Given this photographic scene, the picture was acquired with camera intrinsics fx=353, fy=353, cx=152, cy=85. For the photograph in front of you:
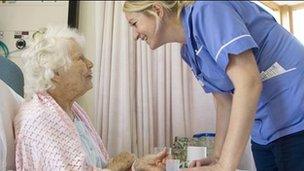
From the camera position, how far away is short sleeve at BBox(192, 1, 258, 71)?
25.1 inches

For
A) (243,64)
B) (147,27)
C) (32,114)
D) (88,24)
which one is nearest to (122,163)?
(32,114)

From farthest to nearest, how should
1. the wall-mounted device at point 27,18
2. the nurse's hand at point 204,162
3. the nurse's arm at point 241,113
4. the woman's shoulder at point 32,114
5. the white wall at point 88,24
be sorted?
the white wall at point 88,24 → the wall-mounted device at point 27,18 → the woman's shoulder at point 32,114 → the nurse's hand at point 204,162 → the nurse's arm at point 241,113

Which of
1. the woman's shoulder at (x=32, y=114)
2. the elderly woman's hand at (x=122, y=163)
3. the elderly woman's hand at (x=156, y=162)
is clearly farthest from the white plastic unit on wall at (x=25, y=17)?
the elderly woman's hand at (x=156, y=162)

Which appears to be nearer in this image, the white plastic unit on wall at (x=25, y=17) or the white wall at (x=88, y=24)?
the white plastic unit on wall at (x=25, y=17)

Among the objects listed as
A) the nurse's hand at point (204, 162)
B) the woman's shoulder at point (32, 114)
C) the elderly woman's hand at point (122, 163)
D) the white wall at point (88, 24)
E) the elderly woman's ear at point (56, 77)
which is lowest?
the elderly woman's hand at point (122, 163)

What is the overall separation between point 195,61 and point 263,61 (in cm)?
15

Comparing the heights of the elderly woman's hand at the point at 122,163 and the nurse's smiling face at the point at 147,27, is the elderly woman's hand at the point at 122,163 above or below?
below

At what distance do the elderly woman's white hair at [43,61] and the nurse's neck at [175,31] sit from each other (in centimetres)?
44

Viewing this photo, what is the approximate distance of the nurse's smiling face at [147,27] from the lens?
78cm

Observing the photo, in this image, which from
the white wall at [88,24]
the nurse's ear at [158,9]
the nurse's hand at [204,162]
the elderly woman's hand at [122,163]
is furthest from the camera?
the white wall at [88,24]

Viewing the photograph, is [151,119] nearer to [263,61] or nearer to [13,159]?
[13,159]

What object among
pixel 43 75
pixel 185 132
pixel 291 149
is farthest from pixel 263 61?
pixel 185 132

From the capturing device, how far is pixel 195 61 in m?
0.80

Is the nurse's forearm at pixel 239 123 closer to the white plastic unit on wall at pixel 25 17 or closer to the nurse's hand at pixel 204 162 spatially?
the nurse's hand at pixel 204 162
